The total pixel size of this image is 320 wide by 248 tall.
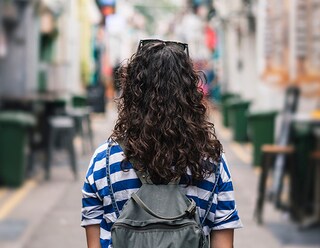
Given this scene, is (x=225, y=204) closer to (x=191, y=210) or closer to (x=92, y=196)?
(x=191, y=210)

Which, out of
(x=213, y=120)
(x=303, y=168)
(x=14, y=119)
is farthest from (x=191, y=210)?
(x=14, y=119)

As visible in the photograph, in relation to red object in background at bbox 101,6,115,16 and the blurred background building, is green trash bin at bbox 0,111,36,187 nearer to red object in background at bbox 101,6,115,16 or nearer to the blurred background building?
the blurred background building

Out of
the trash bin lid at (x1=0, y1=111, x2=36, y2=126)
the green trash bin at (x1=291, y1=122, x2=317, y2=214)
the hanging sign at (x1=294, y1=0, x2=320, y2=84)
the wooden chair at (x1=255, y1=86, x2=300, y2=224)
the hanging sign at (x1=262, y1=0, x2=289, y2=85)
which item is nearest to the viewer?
the wooden chair at (x1=255, y1=86, x2=300, y2=224)

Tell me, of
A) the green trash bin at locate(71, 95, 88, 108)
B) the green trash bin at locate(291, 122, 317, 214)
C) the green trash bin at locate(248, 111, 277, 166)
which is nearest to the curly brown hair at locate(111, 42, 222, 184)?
the green trash bin at locate(291, 122, 317, 214)

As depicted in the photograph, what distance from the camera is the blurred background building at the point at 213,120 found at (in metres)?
10.9

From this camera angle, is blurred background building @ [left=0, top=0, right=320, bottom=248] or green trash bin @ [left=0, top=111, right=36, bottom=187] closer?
blurred background building @ [left=0, top=0, right=320, bottom=248]

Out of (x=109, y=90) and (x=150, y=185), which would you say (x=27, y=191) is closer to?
(x=150, y=185)

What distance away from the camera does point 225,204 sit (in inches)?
135

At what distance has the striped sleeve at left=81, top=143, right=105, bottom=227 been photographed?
11.1 feet

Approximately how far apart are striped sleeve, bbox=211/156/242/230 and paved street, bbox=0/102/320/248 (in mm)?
6118

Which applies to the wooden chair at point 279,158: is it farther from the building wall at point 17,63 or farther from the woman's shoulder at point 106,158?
the building wall at point 17,63

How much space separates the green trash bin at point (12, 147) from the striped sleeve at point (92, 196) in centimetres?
1086

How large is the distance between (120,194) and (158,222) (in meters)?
0.25

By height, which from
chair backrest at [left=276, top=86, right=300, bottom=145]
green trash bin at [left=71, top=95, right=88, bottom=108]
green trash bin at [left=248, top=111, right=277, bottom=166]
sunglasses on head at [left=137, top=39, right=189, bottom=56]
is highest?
sunglasses on head at [left=137, top=39, right=189, bottom=56]
